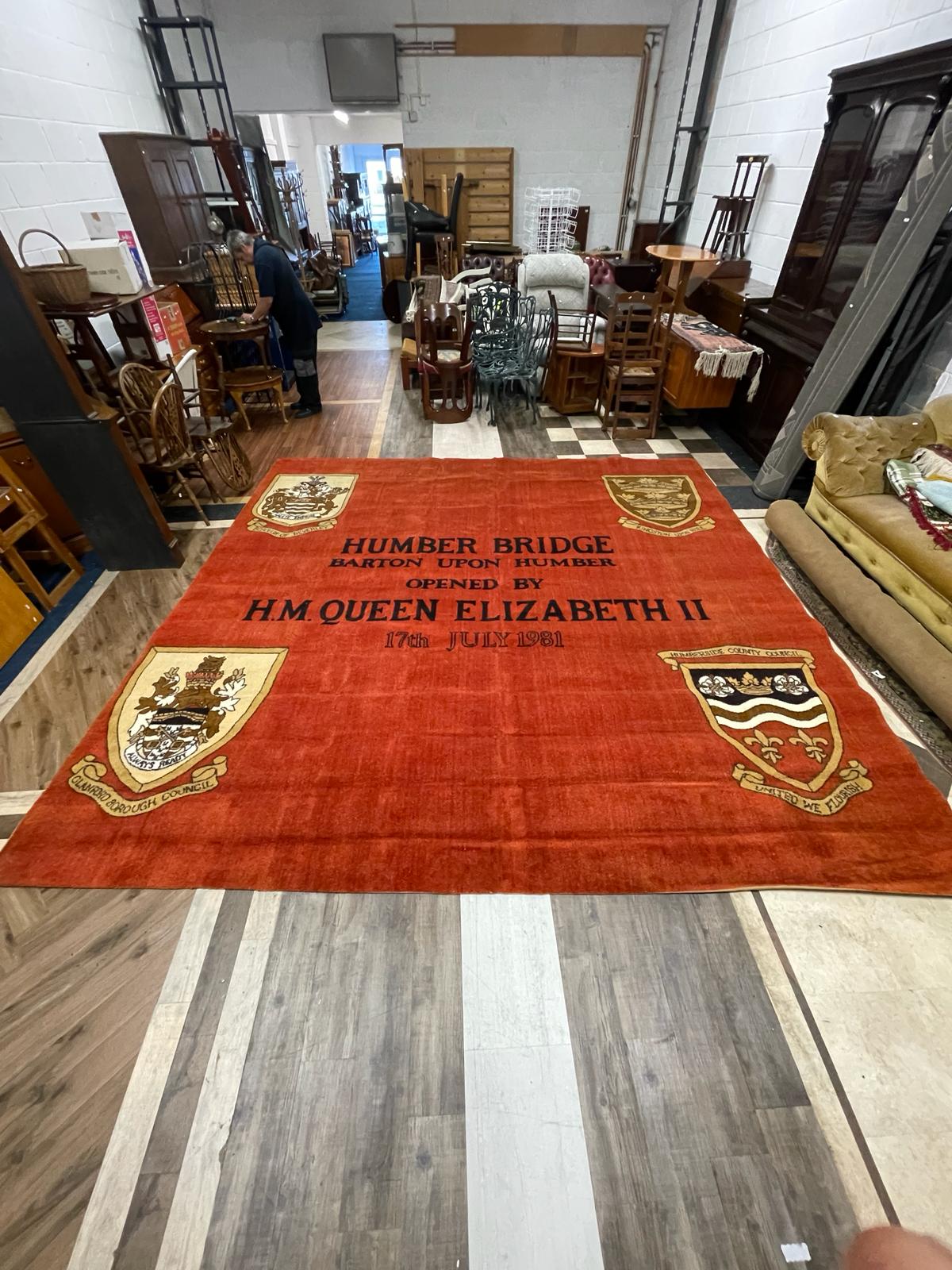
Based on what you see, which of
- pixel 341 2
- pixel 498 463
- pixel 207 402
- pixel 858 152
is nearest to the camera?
pixel 858 152

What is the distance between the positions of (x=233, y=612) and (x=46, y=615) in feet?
3.05

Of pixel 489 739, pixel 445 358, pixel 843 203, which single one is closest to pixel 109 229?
pixel 445 358

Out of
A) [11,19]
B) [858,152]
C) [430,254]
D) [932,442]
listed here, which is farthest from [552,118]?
[932,442]

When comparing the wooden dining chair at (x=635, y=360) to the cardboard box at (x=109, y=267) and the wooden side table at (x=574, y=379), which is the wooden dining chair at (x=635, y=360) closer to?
the wooden side table at (x=574, y=379)

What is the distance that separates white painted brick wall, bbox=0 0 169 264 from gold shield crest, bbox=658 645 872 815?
14.2 ft

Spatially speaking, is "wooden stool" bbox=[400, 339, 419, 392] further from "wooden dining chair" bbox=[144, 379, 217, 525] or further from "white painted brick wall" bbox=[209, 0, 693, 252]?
"white painted brick wall" bbox=[209, 0, 693, 252]

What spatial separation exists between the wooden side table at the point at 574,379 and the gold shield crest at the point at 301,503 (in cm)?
191

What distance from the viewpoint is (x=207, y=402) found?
4.07 meters

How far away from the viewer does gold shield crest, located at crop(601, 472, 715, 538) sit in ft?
10.3

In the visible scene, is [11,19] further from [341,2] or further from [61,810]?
A: [61,810]

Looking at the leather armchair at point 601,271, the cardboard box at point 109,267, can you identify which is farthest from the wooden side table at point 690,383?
the cardboard box at point 109,267

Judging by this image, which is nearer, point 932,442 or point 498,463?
point 932,442

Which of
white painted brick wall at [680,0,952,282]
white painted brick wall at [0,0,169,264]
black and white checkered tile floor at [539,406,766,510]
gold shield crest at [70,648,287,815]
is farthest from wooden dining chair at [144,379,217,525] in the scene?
white painted brick wall at [680,0,952,282]

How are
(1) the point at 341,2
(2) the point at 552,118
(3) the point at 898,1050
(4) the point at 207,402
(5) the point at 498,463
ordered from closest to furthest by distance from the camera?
1. (3) the point at 898,1050
2. (5) the point at 498,463
3. (4) the point at 207,402
4. (1) the point at 341,2
5. (2) the point at 552,118
